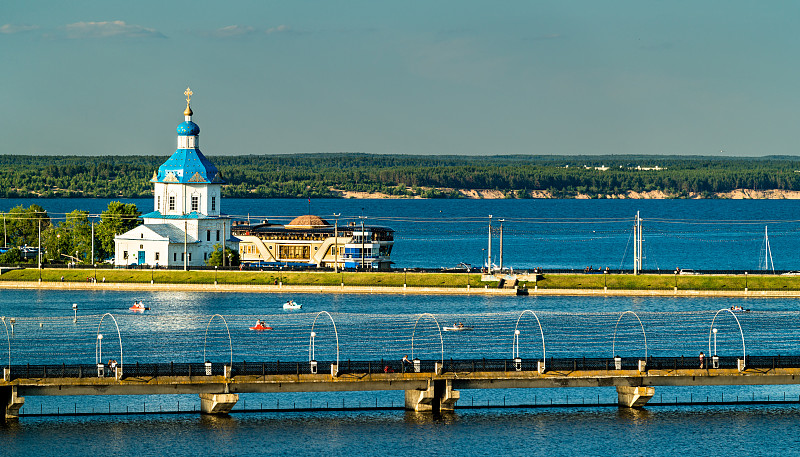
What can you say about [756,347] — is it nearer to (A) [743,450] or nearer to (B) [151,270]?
(A) [743,450]

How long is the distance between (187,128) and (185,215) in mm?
10687

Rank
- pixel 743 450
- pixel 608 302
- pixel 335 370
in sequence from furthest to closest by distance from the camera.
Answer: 1. pixel 608 302
2. pixel 335 370
3. pixel 743 450

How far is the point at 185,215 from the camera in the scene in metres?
166

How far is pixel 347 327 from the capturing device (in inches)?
4397

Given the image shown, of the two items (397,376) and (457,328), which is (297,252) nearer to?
(457,328)

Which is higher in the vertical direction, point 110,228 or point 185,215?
point 185,215

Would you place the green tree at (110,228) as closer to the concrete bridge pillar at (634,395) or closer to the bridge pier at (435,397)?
the bridge pier at (435,397)

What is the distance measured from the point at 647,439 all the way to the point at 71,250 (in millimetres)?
108768

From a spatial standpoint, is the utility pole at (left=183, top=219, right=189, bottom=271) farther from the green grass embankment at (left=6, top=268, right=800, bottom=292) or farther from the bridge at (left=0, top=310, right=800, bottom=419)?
the bridge at (left=0, top=310, right=800, bottom=419)

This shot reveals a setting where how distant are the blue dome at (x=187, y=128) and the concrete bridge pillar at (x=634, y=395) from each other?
97.2m

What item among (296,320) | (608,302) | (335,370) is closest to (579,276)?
(608,302)

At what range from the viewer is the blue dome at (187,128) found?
167375mm

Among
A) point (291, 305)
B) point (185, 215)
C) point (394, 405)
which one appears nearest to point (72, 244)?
point (185, 215)

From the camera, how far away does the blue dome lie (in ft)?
549
